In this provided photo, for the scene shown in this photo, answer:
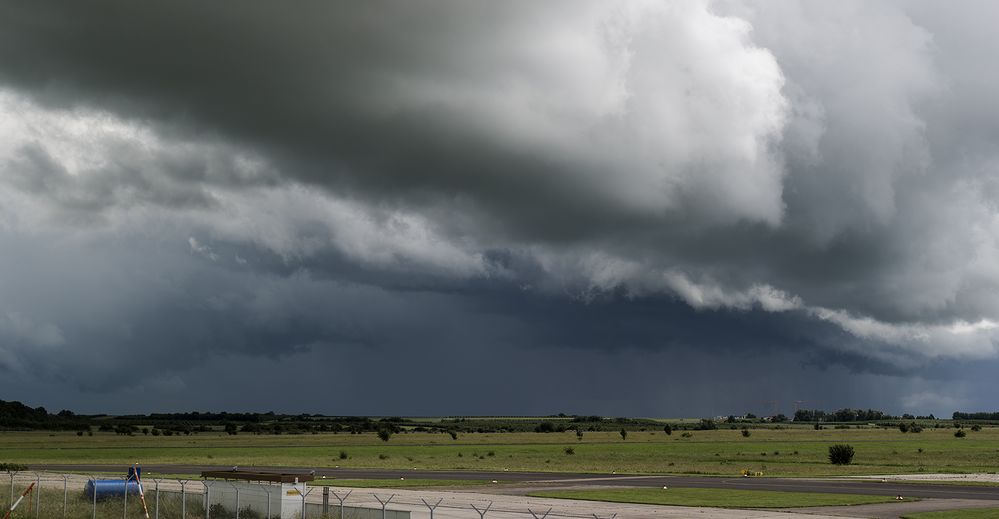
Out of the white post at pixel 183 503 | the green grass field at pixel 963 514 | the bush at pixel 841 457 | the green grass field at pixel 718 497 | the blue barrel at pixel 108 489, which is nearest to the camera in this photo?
the white post at pixel 183 503

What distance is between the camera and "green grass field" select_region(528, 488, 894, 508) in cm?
5478

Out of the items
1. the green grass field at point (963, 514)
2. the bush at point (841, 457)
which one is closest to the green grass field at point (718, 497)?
the green grass field at point (963, 514)

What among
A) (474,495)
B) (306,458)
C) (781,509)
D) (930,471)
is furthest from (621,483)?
(306,458)

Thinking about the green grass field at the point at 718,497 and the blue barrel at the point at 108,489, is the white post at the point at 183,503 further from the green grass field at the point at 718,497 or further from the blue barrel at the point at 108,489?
the green grass field at the point at 718,497

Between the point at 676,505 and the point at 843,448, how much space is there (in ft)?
210

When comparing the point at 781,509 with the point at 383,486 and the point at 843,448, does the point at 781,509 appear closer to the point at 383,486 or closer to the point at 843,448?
the point at 383,486

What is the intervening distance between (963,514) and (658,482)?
96.8 feet

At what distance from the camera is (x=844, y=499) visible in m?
57.5

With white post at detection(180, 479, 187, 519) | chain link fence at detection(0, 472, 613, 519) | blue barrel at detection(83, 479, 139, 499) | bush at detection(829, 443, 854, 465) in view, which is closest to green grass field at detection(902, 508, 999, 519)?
chain link fence at detection(0, 472, 613, 519)

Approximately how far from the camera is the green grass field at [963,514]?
4766 centimetres

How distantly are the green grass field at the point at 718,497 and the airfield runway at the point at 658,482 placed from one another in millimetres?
3604

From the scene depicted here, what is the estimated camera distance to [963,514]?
4903cm

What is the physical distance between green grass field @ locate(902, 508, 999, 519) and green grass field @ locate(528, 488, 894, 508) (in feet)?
20.0

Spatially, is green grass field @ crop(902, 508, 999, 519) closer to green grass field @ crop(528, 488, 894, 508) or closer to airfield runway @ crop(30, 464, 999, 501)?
green grass field @ crop(528, 488, 894, 508)
